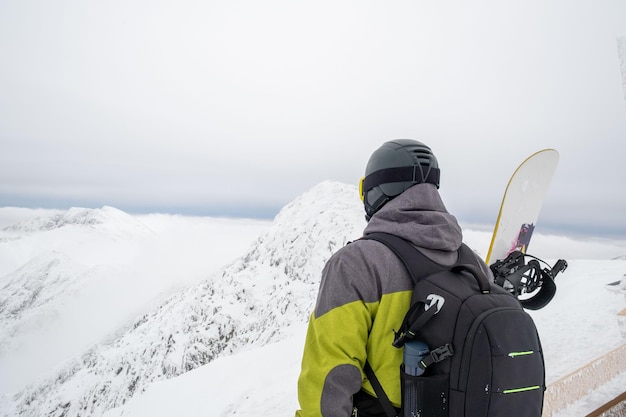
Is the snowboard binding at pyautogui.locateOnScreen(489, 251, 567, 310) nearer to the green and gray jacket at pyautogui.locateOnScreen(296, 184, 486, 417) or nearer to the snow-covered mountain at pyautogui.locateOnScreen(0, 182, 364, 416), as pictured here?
the green and gray jacket at pyautogui.locateOnScreen(296, 184, 486, 417)

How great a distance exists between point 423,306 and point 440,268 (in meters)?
0.23

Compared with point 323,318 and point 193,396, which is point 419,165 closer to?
point 323,318

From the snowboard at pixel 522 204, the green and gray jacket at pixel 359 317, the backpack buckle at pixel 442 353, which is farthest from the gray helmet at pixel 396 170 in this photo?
the snowboard at pixel 522 204

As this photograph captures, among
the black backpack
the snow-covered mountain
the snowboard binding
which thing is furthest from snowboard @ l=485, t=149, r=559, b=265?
the snow-covered mountain

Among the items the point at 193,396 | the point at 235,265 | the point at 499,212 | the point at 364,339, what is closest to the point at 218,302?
the point at 235,265

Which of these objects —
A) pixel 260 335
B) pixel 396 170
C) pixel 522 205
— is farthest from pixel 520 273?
pixel 260 335

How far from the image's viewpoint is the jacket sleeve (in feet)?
5.59

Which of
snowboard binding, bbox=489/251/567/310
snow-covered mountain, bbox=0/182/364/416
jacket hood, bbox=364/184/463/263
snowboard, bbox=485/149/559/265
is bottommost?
snow-covered mountain, bbox=0/182/364/416

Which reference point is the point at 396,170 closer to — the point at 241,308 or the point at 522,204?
the point at 522,204

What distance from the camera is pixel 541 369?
1.75 m

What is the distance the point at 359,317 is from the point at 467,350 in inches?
19.4

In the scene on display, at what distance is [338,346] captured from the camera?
174 centimetres

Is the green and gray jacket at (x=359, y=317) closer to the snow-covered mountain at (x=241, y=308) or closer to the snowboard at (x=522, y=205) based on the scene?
the snowboard at (x=522, y=205)

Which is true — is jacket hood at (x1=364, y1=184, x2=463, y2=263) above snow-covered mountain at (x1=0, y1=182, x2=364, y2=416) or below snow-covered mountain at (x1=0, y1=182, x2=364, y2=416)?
above
